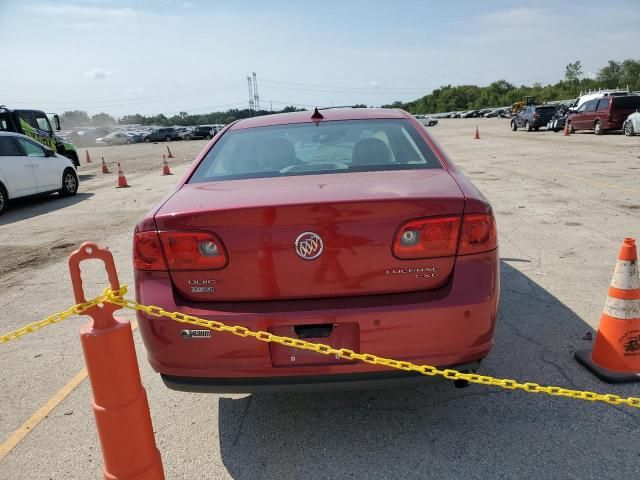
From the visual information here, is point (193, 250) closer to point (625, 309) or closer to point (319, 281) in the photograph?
point (319, 281)

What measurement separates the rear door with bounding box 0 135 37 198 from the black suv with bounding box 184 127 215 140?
41685 mm

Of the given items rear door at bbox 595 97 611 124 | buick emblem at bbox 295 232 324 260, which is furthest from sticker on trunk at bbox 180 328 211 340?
rear door at bbox 595 97 611 124

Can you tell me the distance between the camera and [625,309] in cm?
312

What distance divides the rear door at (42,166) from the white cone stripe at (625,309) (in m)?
12.3

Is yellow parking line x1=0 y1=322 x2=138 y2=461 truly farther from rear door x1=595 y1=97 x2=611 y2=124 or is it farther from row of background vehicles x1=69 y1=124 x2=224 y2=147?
row of background vehicles x1=69 y1=124 x2=224 y2=147

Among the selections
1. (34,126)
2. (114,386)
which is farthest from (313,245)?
(34,126)

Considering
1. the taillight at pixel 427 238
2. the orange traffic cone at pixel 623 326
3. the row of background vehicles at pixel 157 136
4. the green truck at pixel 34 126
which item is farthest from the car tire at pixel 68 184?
the row of background vehicles at pixel 157 136

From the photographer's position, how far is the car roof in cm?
369

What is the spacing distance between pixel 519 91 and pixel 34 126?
102155 millimetres

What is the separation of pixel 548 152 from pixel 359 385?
17392 mm

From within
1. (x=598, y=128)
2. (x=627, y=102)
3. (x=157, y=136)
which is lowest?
(x=157, y=136)

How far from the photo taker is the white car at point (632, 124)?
20.8 m

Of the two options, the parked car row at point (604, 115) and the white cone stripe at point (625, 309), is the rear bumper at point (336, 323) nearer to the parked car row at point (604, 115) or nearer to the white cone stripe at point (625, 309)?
the white cone stripe at point (625, 309)

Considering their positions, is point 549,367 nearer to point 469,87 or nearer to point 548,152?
point 548,152
